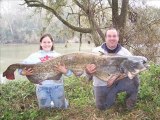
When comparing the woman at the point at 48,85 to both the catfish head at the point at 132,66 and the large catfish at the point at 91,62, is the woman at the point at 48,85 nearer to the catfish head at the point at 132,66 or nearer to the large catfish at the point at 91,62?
the large catfish at the point at 91,62

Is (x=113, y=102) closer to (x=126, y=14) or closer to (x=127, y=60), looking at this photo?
(x=127, y=60)

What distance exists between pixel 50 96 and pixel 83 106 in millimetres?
666

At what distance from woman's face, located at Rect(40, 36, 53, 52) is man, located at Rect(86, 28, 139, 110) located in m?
0.86

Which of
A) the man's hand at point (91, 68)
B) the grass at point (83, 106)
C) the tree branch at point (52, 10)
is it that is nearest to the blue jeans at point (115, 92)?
the grass at point (83, 106)

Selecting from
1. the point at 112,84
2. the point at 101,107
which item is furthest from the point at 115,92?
the point at 101,107

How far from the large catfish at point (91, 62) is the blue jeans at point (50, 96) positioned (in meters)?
0.62

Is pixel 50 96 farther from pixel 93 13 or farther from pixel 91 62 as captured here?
pixel 93 13

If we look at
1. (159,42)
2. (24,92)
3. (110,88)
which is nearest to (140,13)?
(159,42)

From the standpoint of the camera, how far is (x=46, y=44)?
21.1ft

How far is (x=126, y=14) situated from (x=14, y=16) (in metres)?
66.3

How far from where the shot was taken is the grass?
6.18 metres

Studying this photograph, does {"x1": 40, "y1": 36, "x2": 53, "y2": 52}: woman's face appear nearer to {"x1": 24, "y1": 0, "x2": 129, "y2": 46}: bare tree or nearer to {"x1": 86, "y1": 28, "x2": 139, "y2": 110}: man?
{"x1": 86, "y1": 28, "x2": 139, "y2": 110}: man

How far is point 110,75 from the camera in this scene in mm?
5574

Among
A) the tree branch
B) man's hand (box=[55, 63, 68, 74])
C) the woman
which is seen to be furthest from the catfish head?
the tree branch
